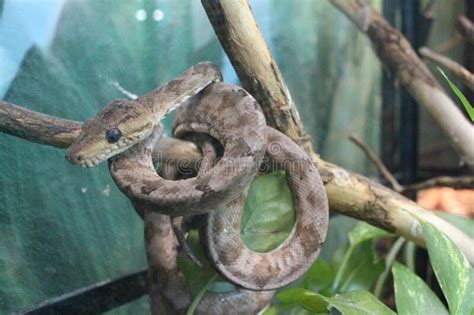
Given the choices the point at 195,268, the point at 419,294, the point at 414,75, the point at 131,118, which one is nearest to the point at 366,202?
the point at 419,294

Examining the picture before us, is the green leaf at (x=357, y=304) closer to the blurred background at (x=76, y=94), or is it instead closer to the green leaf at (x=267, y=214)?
the green leaf at (x=267, y=214)

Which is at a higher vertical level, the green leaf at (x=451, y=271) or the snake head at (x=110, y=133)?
the snake head at (x=110, y=133)

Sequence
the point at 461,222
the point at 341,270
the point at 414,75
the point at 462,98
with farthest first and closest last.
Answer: the point at 414,75
the point at 341,270
the point at 461,222
the point at 462,98

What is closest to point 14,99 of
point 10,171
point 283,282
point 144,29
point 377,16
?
point 10,171

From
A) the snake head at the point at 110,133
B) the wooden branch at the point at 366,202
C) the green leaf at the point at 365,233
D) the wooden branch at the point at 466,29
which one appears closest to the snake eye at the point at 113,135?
the snake head at the point at 110,133

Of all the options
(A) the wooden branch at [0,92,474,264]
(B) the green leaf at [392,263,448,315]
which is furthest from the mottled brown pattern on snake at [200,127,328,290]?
(B) the green leaf at [392,263,448,315]

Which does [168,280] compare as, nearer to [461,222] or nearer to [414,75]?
[461,222]

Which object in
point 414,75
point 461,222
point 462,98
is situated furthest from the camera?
point 414,75

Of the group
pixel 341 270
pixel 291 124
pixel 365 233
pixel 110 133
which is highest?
pixel 110 133
